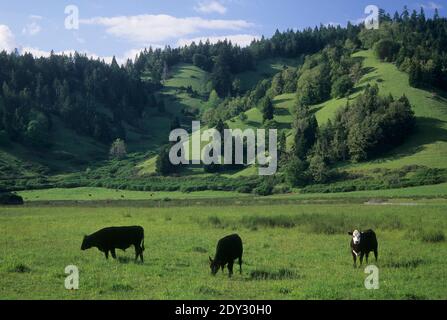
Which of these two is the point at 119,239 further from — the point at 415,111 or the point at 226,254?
the point at 415,111

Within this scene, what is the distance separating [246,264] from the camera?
80.0ft

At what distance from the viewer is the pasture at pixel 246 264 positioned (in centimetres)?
1795

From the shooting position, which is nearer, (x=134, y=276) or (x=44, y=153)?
(x=134, y=276)

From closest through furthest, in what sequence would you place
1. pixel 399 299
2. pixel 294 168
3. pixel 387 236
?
pixel 399 299 → pixel 387 236 → pixel 294 168

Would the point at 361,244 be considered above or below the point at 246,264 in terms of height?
above

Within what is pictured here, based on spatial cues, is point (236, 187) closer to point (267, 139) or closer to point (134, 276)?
point (267, 139)

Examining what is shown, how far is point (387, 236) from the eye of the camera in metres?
34.8

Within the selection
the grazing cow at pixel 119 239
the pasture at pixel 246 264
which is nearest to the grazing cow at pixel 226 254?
the pasture at pixel 246 264

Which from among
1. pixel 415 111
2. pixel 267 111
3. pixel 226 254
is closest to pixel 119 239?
pixel 226 254

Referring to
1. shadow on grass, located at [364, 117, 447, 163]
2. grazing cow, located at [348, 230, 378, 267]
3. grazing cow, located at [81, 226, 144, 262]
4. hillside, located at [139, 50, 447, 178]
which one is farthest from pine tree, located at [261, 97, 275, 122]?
grazing cow, located at [348, 230, 378, 267]

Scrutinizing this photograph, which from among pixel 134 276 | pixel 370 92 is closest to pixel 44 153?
pixel 370 92

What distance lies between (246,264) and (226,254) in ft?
8.84

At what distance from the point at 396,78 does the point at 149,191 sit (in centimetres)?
9060

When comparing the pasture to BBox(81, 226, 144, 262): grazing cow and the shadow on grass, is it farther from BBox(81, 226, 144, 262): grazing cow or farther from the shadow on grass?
the shadow on grass
